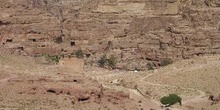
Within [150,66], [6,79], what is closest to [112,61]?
[150,66]

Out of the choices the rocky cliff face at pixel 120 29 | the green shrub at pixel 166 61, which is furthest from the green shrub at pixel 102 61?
the green shrub at pixel 166 61

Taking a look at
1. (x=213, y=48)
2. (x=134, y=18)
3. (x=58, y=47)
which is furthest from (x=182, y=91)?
(x=134, y=18)

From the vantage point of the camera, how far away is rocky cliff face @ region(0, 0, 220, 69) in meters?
94.8

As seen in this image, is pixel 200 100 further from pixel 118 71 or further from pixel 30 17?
pixel 30 17

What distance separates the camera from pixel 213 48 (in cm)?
9325

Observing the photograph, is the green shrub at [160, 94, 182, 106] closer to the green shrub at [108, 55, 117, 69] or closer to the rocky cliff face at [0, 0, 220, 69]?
the green shrub at [108, 55, 117, 69]

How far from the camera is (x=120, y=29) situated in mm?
104188

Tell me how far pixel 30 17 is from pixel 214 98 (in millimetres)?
52729

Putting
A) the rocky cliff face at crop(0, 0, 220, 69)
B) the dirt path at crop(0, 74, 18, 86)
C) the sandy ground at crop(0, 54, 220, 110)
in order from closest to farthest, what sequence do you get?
1. the sandy ground at crop(0, 54, 220, 110)
2. the dirt path at crop(0, 74, 18, 86)
3. the rocky cliff face at crop(0, 0, 220, 69)

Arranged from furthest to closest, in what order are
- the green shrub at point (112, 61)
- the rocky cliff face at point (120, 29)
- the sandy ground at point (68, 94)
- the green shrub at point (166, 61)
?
the rocky cliff face at point (120, 29) → the green shrub at point (112, 61) → the green shrub at point (166, 61) → the sandy ground at point (68, 94)

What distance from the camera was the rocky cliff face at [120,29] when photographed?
94.8 metres

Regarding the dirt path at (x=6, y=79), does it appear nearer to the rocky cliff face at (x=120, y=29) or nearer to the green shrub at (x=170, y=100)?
the green shrub at (x=170, y=100)

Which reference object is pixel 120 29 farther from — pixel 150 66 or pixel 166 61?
pixel 166 61

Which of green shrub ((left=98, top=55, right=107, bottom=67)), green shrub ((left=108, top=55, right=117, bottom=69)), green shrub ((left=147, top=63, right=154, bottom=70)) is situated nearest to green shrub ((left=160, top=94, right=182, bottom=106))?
green shrub ((left=147, top=63, right=154, bottom=70))
